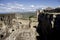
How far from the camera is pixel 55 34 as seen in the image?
9.99 meters

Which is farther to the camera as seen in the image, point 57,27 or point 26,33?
point 57,27

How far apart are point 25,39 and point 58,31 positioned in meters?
3.24

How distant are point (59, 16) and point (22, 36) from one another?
355 centimetres

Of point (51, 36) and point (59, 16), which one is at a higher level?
point (59, 16)

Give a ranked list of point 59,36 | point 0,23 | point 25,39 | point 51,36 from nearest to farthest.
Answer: point 25,39 → point 59,36 → point 51,36 → point 0,23

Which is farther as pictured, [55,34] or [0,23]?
[0,23]

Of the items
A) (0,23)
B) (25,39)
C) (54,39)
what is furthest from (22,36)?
(0,23)

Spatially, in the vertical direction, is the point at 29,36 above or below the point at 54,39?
above

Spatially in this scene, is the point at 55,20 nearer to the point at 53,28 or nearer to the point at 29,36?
the point at 53,28

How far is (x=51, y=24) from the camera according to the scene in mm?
10273

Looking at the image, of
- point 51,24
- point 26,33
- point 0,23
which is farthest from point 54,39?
point 0,23

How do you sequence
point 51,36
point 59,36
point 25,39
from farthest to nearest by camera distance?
point 51,36 → point 59,36 → point 25,39

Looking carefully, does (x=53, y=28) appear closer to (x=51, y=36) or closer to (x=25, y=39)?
(x=51, y=36)

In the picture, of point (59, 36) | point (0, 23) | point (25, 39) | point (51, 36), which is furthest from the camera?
point (0, 23)
